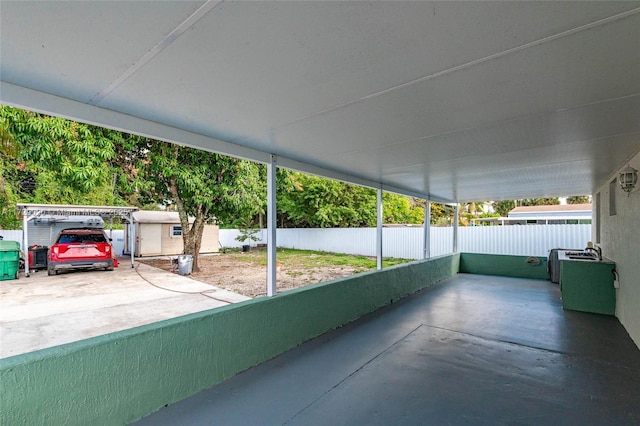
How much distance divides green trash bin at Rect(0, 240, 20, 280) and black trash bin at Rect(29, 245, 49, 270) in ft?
5.19

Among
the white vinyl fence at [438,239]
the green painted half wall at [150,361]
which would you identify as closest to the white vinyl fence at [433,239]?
the white vinyl fence at [438,239]

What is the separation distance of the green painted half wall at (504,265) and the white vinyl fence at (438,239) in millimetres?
1163

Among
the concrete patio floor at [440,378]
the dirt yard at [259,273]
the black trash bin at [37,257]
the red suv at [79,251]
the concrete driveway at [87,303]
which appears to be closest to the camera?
the concrete patio floor at [440,378]

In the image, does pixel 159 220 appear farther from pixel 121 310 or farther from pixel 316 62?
pixel 316 62

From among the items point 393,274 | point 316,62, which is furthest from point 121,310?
point 316,62

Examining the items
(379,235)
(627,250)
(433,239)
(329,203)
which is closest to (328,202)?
(329,203)

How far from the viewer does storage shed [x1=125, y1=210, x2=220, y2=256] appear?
46.3 ft

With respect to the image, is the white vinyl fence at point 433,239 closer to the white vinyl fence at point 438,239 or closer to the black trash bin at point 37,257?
the white vinyl fence at point 438,239

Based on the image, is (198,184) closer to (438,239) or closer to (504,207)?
(438,239)

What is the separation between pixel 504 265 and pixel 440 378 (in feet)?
23.9

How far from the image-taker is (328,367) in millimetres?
3133

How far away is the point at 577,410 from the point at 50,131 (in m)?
8.01

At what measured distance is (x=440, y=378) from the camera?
2.94 meters

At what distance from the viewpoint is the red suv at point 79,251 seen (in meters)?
8.88
